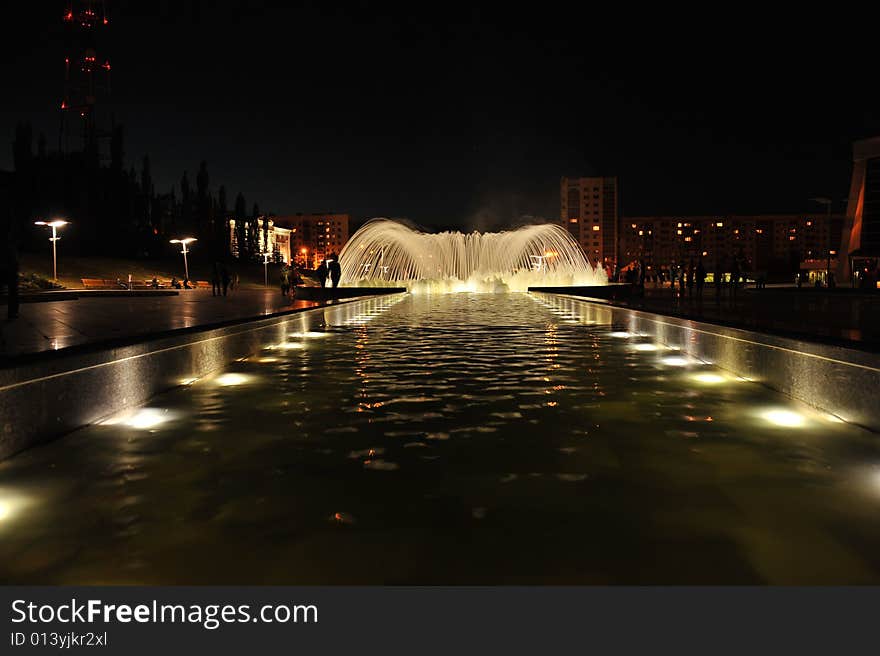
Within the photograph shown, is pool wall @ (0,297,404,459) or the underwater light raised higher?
pool wall @ (0,297,404,459)

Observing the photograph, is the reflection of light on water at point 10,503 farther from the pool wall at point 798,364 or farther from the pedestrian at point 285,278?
the pedestrian at point 285,278

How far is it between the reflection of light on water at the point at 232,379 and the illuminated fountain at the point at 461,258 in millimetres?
35671

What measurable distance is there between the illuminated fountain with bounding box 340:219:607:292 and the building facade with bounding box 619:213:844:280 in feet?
447

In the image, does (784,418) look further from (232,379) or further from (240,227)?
(240,227)

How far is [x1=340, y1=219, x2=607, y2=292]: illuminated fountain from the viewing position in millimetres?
49878

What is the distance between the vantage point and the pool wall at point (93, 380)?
600 cm

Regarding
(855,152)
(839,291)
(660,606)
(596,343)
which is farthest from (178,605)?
(855,152)

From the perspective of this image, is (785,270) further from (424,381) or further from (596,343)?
(424,381)

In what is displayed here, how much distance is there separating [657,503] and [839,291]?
40972mm

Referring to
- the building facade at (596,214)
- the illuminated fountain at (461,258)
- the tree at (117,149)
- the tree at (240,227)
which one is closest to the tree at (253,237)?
the tree at (240,227)

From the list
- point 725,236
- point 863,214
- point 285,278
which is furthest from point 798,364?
point 725,236

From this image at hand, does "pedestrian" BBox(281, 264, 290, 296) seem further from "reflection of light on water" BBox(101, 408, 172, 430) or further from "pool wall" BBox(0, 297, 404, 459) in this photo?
"reflection of light on water" BBox(101, 408, 172, 430)

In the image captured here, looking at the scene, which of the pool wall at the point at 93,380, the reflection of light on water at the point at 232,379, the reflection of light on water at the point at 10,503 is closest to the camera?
the reflection of light on water at the point at 10,503

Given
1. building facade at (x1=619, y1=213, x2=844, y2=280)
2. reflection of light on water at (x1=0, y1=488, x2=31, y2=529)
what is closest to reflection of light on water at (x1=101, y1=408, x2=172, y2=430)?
reflection of light on water at (x1=0, y1=488, x2=31, y2=529)
